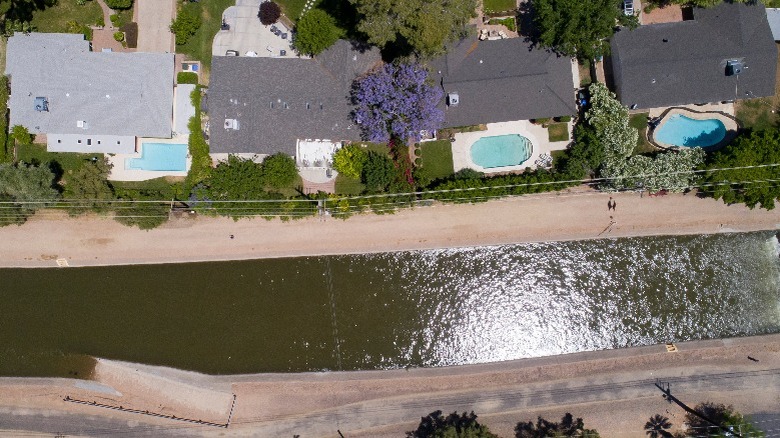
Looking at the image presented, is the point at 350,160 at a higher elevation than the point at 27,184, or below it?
higher

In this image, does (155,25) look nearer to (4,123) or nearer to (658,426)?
(4,123)

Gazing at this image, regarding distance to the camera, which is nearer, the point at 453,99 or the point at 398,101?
the point at 398,101

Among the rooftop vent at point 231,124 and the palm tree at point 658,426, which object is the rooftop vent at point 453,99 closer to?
the rooftop vent at point 231,124

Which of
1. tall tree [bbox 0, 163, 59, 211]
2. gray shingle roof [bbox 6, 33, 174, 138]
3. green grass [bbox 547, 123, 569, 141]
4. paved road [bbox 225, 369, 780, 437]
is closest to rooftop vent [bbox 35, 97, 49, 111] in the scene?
gray shingle roof [bbox 6, 33, 174, 138]

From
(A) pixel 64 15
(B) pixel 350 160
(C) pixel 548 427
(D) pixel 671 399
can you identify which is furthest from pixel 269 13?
(D) pixel 671 399

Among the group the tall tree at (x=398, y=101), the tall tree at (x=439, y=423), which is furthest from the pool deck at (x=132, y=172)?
the tall tree at (x=439, y=423)

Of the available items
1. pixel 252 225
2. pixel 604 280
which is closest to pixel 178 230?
pixel 252 225
